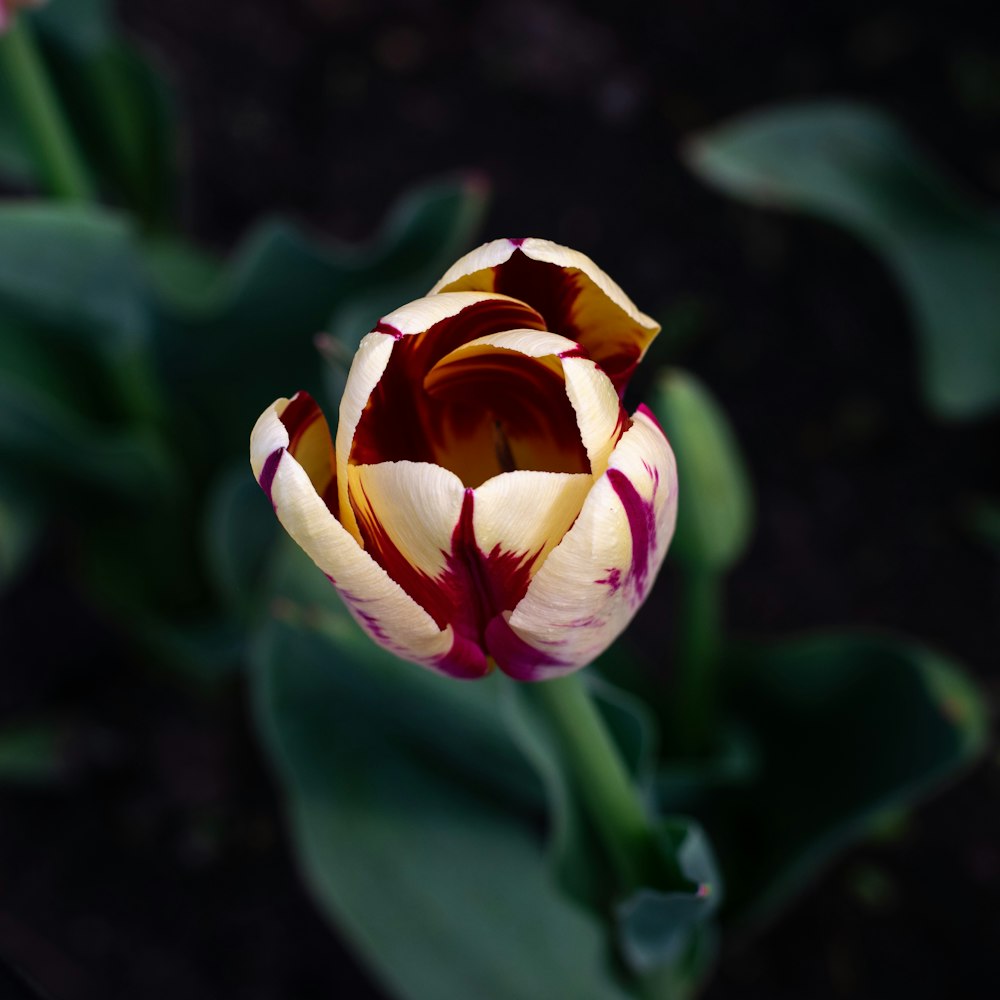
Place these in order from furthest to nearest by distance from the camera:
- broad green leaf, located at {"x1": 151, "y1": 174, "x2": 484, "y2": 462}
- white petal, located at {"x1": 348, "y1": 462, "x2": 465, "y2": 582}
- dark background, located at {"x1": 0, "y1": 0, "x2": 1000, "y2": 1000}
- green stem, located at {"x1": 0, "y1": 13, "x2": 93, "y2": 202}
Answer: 1. dark background, located at {"x1": 0, "y1": 0, "x2": 1000, "y2": 1000}
2. broad green leaf, located at {"x1": 151, "y1": 174, "x2": 484, "y2": 462}
3. green stem, located at {"x1": 0, "y1": 13, "x2": 93, "y2": 202}
4. white petal, located at {"x1": 348, "y1": 462, "x2": 465, "y2": 582}

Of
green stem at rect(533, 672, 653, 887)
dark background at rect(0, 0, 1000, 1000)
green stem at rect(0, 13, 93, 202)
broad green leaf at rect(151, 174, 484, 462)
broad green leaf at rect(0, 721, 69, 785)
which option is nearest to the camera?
green stem at rect(533, 672, 653, 887)

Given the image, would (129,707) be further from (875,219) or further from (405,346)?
(405,346)

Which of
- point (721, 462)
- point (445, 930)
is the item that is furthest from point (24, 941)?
point (721, 462)

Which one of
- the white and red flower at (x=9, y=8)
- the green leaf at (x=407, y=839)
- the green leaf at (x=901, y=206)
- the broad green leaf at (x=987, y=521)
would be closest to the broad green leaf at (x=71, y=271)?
the white and red flower at (x=9, y=8)

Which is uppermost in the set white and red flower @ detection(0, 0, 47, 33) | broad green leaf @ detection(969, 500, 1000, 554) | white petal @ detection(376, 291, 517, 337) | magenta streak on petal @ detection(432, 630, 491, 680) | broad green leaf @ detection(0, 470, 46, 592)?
white and red flower @ detection(0, 0, 47, 33)

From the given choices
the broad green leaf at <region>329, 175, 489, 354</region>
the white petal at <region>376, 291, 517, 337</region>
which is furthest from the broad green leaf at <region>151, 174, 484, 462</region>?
A: the white petal at <region>376, 291, 517, 337</region>

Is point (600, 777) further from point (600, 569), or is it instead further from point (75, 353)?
point (75, 353)

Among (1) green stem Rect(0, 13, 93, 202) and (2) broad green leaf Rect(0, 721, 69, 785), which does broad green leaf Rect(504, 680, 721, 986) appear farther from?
(2) broad green leaf Rect(0, 721, 69, 785)
